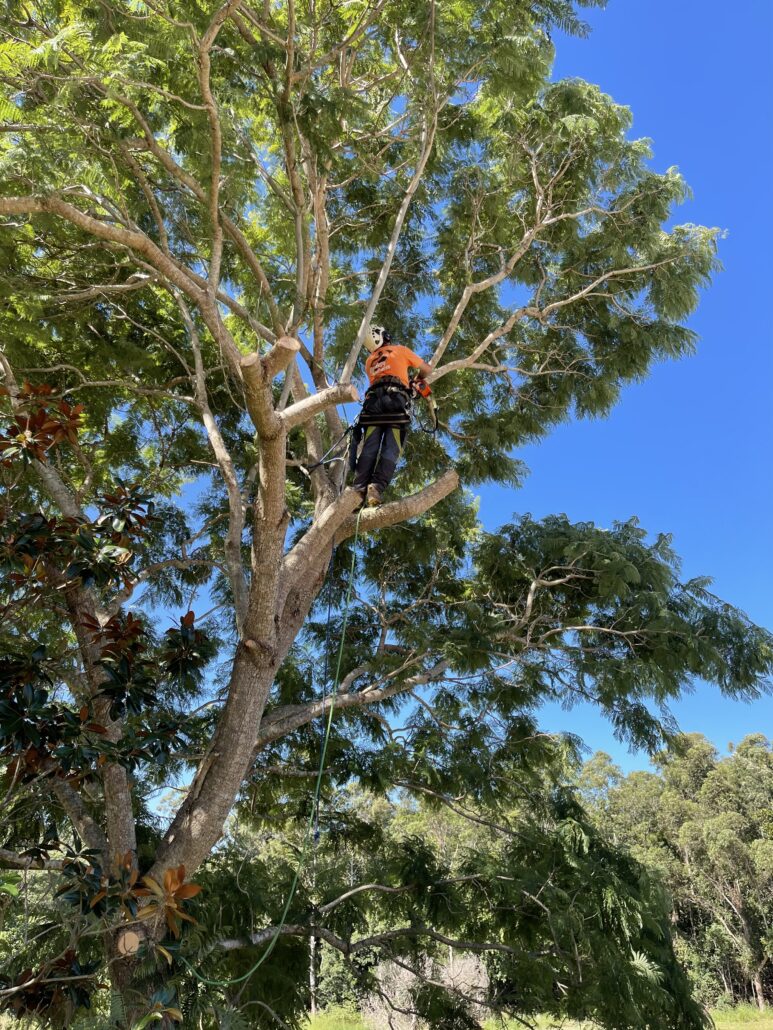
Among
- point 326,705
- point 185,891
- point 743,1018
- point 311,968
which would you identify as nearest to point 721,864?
point 743,1018

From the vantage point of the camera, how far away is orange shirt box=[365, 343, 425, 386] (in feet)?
15.1

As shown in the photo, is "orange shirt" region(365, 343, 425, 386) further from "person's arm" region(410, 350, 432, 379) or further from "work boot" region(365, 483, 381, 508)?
"work boot" region(365, 483, 381, 508)

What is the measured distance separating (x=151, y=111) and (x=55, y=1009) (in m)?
4.48

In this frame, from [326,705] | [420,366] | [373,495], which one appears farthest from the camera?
[326,705]

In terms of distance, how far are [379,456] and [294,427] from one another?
0.89m

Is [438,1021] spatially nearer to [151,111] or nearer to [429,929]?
[429,929]

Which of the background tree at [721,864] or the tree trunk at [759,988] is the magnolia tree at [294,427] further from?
the tree trunk at [759,988]

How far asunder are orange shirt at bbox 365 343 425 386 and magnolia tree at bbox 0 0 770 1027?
404 millimetres

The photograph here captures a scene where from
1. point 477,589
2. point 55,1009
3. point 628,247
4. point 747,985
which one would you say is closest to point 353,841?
point 477,589

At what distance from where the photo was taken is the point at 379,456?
14.6 feet

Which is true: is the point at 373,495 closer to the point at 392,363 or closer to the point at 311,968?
the point at 392,363

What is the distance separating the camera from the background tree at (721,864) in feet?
73.5

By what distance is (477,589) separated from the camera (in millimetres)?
6375

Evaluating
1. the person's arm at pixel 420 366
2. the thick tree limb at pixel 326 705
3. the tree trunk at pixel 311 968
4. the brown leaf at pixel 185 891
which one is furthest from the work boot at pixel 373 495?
the tree trunk at pixel 311 968
